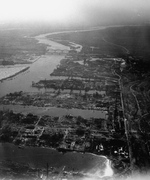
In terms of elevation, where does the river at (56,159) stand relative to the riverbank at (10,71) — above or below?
below

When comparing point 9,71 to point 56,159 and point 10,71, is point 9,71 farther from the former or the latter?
point 56,159

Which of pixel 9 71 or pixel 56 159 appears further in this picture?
pixel 9 71

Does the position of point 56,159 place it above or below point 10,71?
below

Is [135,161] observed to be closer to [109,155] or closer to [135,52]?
[109,155]

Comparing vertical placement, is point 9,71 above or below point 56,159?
above

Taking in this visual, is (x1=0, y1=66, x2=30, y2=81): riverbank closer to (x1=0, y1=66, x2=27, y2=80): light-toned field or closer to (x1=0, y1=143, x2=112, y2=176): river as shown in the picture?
(x1=0, y1=66, x2=27, y2=80): light-toned field

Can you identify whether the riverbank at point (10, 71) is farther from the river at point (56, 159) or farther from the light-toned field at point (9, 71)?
the river at point (56, 159)

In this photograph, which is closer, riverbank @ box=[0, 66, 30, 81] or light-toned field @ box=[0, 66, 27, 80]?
riverbank @ box=[0, 66, 30, 81]

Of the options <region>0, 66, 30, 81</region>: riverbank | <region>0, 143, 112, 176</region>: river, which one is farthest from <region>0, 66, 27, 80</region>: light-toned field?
<region>0, 143, 112, 176</region>: river

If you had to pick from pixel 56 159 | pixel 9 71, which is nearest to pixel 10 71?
pixel 9 71

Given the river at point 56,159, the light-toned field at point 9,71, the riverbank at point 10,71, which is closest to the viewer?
the river at point 56,159

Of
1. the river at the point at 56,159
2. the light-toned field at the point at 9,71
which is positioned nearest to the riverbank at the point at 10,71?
the light-toned field at the point at 9,71

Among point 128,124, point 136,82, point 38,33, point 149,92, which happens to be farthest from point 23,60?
point 38,33
